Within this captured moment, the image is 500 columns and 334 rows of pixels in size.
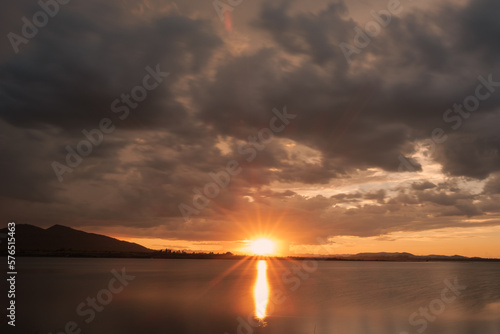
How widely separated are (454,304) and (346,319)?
22.4 m

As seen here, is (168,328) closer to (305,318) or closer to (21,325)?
(21,325)

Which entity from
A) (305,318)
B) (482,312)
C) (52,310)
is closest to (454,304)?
(482,312)

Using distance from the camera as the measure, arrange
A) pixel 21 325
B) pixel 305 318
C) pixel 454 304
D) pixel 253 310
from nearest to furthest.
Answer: pixel 21 325, pixel 305 318, pixel 253 310, pixel 454 304

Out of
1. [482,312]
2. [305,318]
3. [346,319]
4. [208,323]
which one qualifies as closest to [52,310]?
[208,323]

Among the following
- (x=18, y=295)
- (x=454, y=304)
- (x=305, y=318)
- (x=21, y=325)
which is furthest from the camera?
(x=454, y=304)

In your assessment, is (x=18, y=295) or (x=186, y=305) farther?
(x=18, y=295)

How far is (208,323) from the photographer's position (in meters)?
32.4

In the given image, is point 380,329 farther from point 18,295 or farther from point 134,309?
point 18,295

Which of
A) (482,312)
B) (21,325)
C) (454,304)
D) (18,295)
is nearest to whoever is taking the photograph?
(21,325)

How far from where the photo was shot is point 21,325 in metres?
29.0

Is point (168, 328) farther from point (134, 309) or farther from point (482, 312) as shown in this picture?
point (482, 312)

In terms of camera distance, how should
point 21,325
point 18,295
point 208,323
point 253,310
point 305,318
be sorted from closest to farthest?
point 21,325 → point 208,323 → point 305,318 → point 253,310 → point 18,295

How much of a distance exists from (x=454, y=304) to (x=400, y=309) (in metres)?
10.8

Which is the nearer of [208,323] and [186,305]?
[208,323]
